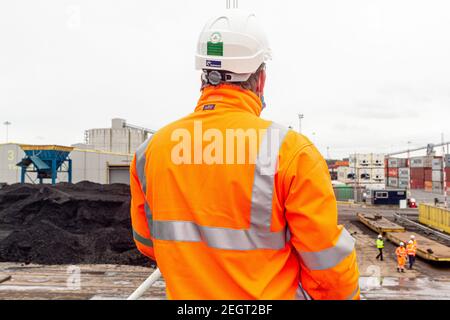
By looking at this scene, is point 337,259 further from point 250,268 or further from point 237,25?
point 237,25

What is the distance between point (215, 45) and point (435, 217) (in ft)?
83.7

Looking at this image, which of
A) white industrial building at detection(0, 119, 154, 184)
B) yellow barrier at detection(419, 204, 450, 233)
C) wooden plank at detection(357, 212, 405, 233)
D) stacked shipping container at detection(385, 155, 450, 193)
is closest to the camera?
wooden plank at detection(357, 212, 405, 233)

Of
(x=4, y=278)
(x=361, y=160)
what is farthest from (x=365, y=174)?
(x=4, y=278)

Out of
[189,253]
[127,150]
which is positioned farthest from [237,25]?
[127,150]

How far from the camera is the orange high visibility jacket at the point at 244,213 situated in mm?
1303

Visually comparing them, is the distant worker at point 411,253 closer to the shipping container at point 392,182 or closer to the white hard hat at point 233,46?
the white hard hat at point 233,46

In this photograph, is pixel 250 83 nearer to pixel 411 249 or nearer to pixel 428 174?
pixel 411 249

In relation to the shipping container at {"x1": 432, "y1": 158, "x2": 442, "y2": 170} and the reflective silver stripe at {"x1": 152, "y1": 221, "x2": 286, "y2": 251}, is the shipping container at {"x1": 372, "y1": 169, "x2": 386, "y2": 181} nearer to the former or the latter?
the shipping container at {"x1": 432, "y1": 158, "x2": 442, "y2": 170}

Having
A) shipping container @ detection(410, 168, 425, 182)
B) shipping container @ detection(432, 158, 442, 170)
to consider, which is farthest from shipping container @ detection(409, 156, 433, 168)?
shipping container @ detection(432, 158, 442, 170)

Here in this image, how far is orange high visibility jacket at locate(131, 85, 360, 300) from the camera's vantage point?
4.27 ft

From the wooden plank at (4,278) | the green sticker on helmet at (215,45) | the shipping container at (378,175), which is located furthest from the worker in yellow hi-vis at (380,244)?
the shipping container at (378,175)

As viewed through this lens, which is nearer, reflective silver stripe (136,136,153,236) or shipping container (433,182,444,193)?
reflective silver stripe (136,136,153,236)

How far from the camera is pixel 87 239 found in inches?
578
